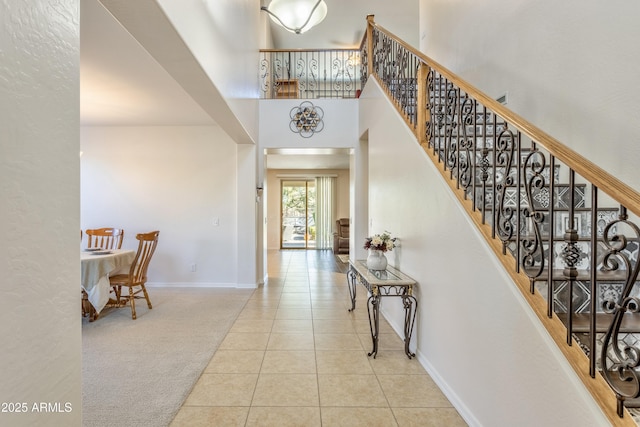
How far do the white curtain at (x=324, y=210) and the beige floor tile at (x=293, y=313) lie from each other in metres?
6.23

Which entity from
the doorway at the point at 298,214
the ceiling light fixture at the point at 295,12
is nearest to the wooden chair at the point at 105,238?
the ceiling light fixture at the point at 295,12

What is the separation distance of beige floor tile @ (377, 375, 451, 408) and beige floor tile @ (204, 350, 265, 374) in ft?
3.29

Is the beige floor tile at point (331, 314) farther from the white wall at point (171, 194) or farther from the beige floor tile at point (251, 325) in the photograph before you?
the white wall at point (171, 194)

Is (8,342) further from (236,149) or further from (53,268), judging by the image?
(236,149)

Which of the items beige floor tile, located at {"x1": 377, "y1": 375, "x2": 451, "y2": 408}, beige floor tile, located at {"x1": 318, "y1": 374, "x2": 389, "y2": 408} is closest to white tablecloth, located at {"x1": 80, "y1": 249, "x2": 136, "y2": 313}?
beige floor tile, located at {"x1": 318, "y1": 374, "x2": 389, "y2": 408}

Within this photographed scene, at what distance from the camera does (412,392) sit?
7.25 ft

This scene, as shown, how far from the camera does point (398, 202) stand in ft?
10.5

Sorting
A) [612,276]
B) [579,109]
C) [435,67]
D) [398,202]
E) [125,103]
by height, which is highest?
[125,103]

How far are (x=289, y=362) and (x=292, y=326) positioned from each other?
32.3 inches

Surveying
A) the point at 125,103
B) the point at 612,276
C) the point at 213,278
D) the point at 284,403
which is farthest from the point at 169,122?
the point at 612,276

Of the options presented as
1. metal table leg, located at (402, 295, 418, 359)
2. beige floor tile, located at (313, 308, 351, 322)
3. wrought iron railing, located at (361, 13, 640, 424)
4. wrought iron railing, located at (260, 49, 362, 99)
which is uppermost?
wrought iron railing, located at (260, 49, 362, 99)

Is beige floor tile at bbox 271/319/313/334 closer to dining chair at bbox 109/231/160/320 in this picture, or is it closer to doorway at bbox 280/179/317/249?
dining chair at bbox 109/231/160/320

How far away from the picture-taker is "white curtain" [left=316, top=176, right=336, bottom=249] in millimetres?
10242

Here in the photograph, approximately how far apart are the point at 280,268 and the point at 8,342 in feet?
20.3
